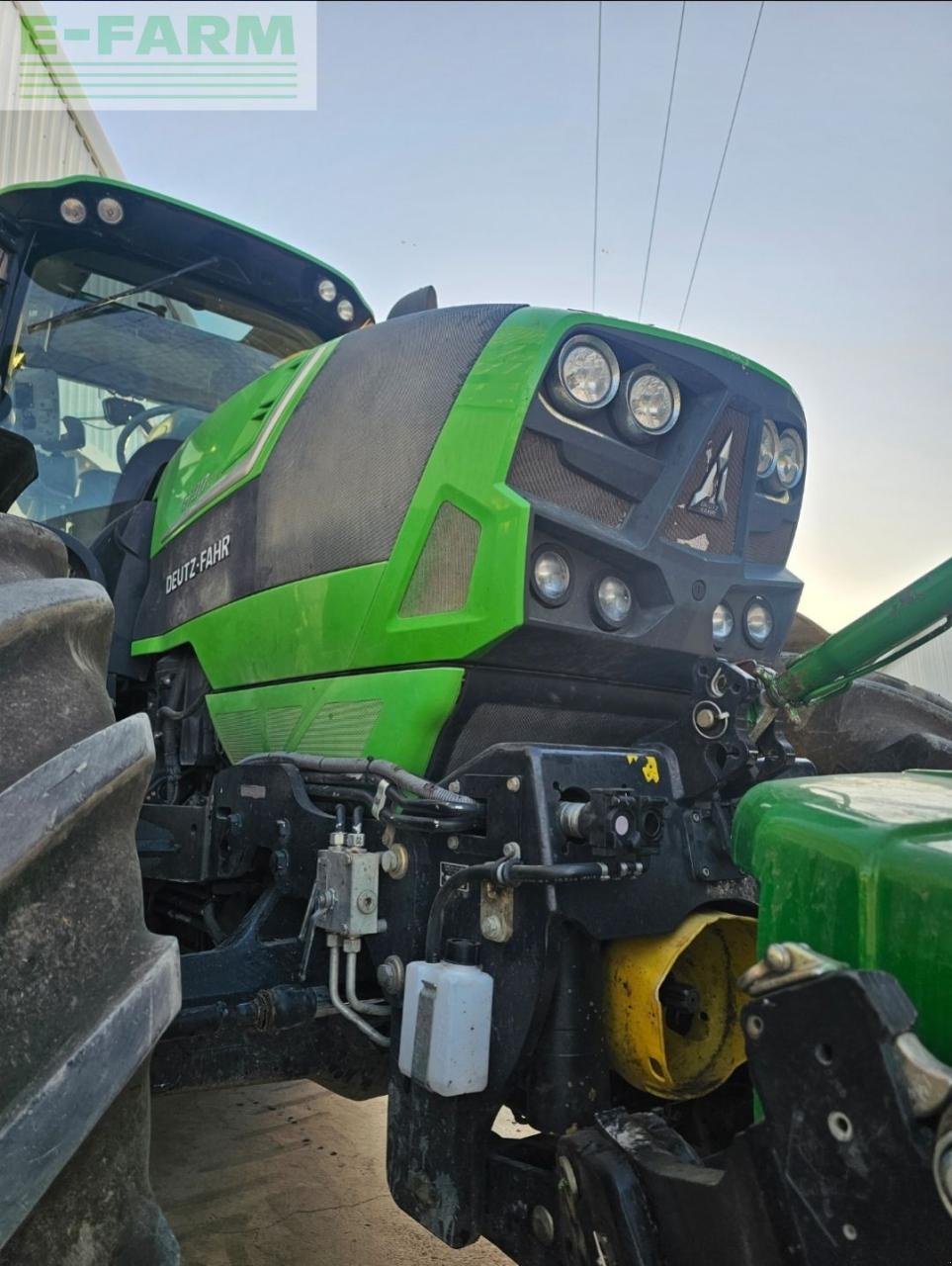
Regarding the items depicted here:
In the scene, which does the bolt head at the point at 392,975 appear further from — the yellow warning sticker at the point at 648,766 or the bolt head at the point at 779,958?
the bolt head at the point at 779,958

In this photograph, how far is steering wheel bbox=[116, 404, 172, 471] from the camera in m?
3.22

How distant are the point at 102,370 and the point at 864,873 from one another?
2902 millimetres

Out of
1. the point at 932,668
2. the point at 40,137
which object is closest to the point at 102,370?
the point at 40,137

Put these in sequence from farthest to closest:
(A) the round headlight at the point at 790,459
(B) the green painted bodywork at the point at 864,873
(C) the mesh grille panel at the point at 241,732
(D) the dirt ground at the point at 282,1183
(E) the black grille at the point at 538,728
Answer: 1. (D) the dirt ground at the point at 282,1183
2. (C) the mesh grille panel at the point at 241,732
3. (A) the round headlight at the point at 790,459
4. (E) the black grille at the point at 538,728
5. (B) the green painted bodywork at the point at 864,873

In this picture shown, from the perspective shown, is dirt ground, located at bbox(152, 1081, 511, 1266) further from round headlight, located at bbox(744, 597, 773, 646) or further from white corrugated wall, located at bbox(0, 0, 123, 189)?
white corrugated wall, located at bbox(0, 0, 123, 189)

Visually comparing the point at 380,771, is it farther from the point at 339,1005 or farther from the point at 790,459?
the point at 790,459

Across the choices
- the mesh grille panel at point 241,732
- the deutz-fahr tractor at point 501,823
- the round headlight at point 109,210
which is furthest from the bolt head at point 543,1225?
the round headlight at point 109,210

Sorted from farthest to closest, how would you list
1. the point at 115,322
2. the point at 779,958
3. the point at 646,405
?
the point at 115,322, the point at 646,405, the point at 779,958

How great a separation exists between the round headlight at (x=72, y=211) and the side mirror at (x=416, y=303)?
1.19 m

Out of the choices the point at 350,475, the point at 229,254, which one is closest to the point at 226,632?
the point at 350,475

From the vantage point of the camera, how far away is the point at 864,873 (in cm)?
107

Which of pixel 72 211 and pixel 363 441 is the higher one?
pixel 72 211

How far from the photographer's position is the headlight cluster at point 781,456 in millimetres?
2098

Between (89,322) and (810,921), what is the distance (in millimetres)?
2901
